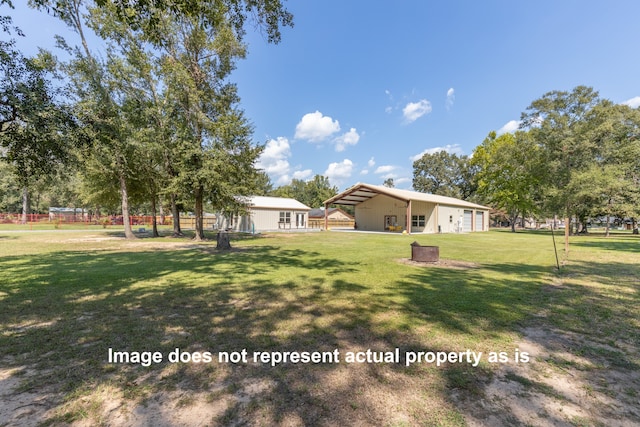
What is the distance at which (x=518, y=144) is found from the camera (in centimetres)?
3161

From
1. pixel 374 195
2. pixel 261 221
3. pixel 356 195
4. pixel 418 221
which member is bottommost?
pixel 418 221

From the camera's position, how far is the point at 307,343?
368cm

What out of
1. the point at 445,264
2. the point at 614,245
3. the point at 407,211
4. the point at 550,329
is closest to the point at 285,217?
the point at 407,211

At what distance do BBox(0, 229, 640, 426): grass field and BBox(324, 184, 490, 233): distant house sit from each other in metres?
22.3

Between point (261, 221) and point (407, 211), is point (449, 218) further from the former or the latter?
point (261, 221)

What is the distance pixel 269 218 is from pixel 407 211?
15.2 m

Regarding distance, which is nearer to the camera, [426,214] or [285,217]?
[426,214]

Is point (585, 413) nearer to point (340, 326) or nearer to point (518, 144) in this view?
point (340, 326)

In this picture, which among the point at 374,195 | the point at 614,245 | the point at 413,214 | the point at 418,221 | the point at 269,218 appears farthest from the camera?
the point at 374,195

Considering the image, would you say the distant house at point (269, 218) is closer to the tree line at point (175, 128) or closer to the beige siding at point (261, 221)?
the beige siding at point (261, 221)

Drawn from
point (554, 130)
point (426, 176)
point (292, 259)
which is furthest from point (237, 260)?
point (426, 176)

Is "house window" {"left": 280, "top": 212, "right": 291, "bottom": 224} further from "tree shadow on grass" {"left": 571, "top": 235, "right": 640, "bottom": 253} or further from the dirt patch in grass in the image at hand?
"tree shadow on grass" {"left": 571, "top": 235, "right": 640, "bottom": 253}

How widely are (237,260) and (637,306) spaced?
34.0 ft

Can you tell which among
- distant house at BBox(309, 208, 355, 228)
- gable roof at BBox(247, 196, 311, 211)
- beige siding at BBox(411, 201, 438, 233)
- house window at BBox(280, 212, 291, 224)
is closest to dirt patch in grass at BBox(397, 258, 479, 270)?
beige siding at BBox(411, 201, 438, 233)
